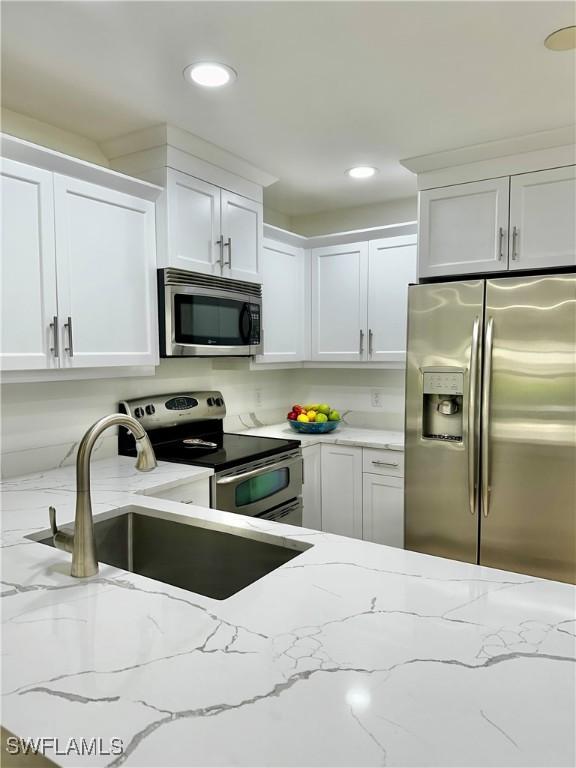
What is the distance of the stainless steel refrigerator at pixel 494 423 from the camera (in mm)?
2244

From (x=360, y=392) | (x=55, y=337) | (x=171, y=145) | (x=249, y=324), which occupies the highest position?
(x=171, y=145)

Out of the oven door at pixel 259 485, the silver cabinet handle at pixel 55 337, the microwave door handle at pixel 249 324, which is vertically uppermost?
the microwave door handle at pixel 249 324

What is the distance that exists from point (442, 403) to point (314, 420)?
3.56 feet

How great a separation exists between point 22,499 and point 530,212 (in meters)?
2.53

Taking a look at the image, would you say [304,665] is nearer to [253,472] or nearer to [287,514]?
[253,472]

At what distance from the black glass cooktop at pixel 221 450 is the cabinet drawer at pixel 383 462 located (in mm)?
488

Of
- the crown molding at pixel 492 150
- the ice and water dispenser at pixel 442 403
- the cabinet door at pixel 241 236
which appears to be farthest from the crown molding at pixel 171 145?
the ice and water dispenser at pixel 442 403

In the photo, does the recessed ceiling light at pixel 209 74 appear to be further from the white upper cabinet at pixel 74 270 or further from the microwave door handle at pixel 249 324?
the microwave door handle at pixel 249 324

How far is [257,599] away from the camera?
105 cm

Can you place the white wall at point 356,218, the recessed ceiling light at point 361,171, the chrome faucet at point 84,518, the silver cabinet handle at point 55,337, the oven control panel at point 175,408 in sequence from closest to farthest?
the chrome faucet at point 84,518
the silver cabinet handle at point 55,337
the oven control panel at point 175,408
the recessed ceiling light at point 361,171
the white wall at point 356,218

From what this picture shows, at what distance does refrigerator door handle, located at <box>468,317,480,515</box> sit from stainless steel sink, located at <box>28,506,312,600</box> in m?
1.31

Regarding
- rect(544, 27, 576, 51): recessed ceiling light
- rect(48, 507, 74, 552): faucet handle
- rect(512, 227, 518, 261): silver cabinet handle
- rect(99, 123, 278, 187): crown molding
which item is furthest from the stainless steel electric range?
rect(544, 27, 576, 51): recessed ceiling light

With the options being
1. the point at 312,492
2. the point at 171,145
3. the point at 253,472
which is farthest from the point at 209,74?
the point at 312,492

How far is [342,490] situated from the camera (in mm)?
3273
